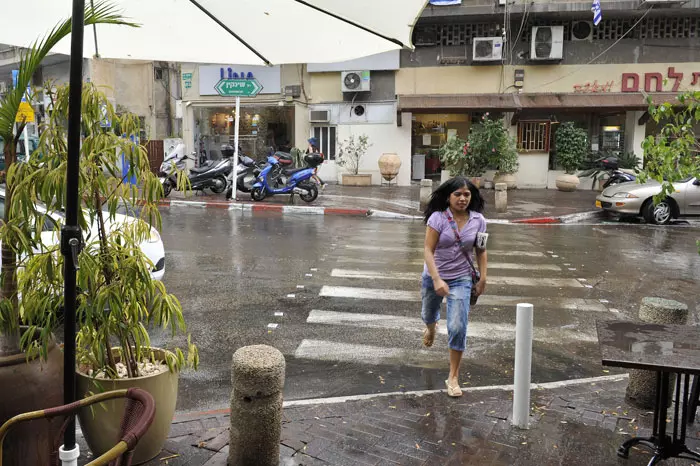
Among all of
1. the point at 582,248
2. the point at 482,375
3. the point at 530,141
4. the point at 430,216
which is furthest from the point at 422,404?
the point at 530,141

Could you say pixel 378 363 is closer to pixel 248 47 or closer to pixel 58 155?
pixel 248 47

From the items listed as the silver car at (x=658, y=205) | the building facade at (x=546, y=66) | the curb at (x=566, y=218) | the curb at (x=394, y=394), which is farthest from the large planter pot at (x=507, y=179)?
the curb at (x=394, y=394)

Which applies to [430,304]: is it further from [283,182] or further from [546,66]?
[546,66]

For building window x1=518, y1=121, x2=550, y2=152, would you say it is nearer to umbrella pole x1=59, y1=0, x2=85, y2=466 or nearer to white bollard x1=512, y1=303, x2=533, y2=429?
white bollard x1=512, y1=303, x2=533, y2=429

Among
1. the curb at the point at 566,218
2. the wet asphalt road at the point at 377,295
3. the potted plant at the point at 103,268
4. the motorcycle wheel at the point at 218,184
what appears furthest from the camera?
the motorcycle wheel at the point at 218,184

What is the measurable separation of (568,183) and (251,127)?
44.0 feet

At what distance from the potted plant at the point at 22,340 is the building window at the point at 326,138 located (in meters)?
23.1

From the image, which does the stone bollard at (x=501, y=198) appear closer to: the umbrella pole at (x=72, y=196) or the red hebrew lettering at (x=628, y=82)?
the red hebrew lettering at (x=628, y=82)

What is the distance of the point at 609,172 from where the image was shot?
22.5m

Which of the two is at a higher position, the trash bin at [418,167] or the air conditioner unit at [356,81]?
the air conditioner unit at [356,81]

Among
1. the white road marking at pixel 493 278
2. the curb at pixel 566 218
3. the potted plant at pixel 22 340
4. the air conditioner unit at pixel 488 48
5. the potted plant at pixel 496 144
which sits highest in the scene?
the air conditioner unit at pixel 488 48

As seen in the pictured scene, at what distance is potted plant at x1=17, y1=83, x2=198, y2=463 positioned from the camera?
3631mm

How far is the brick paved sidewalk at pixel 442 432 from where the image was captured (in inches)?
170

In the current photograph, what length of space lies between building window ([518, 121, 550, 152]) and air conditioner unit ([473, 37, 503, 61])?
2.81m
